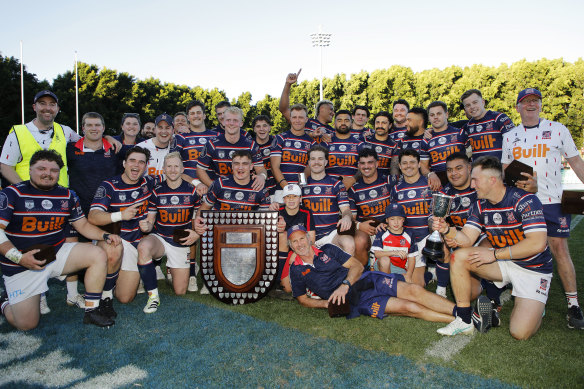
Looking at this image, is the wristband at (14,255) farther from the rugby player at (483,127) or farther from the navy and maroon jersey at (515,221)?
the rugby player at (483,127)

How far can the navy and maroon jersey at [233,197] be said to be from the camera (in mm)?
4816

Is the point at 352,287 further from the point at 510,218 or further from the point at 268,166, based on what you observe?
the point at 268,166

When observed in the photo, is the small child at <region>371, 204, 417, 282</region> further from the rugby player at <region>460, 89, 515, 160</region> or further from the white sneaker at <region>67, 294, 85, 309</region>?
the white sneaker at <region>67, 294, 85, 309</region>

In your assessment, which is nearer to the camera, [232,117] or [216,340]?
[216,340]

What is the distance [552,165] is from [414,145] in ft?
6.07

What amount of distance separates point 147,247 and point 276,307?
163 centimetres

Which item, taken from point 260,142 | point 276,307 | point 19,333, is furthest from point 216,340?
point 260,142

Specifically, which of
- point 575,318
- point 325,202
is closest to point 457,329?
point 575,318

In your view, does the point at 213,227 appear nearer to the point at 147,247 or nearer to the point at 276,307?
the point at 147,247

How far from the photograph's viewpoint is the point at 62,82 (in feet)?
91.4

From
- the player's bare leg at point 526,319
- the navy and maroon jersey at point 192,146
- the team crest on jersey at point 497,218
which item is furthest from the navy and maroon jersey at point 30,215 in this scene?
the player's bare leg at point 526,319

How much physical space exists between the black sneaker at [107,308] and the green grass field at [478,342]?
3.24ft

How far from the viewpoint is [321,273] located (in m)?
4.08

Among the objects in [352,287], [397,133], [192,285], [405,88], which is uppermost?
[405,88]
